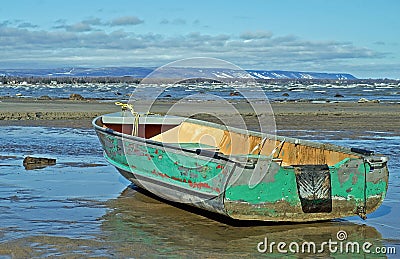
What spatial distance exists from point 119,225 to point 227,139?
3637mm

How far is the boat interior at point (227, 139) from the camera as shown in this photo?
927 cm

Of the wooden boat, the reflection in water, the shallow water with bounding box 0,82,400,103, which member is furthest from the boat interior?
the shallow water with bounding box 0,82,400,103

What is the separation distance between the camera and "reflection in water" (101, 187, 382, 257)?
22.5 ft

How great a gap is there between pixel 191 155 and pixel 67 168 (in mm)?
5303

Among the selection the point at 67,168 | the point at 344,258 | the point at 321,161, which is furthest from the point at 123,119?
the point at 344,258

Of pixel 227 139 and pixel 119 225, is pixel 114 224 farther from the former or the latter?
pixel 227 139

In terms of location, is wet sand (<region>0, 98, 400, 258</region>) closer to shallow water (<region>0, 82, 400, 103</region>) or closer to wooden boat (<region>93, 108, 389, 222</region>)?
wooden boat (<region>93, 108, 389, 222</region>)

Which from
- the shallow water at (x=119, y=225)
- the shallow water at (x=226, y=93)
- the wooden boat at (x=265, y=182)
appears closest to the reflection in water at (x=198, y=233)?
the shallow water at (x=119, y=225)

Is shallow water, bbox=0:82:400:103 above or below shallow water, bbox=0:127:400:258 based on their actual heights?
below

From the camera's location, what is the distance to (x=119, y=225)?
7945mm

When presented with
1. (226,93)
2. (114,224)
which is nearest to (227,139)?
(114,224)

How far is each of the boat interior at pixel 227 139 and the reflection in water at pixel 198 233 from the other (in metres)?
1.37

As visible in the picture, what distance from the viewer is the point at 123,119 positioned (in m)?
12.4

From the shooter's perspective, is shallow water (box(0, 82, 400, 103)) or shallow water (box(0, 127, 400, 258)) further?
shallow water (box(0, 82, 400, 103))
